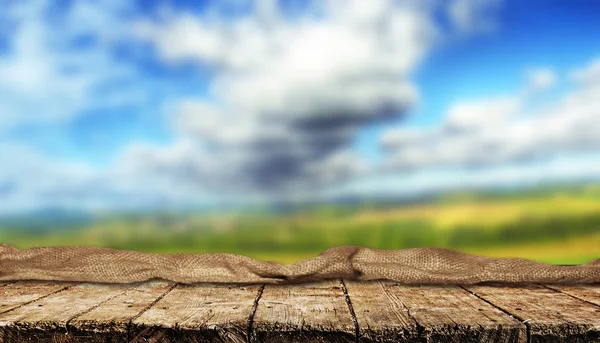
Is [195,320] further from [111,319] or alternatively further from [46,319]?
[46,319]

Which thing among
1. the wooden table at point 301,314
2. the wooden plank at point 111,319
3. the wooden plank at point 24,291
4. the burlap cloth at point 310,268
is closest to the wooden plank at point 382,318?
the wooden table at point 301,314

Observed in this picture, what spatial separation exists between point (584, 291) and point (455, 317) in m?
0.58

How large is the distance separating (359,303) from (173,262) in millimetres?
647

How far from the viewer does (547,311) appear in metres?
1.32

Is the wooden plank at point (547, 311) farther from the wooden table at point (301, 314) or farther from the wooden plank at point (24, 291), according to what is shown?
the wooden plank at point (24, 291)

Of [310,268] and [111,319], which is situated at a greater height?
[310,268]

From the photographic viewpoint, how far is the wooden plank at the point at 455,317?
3.85 feet

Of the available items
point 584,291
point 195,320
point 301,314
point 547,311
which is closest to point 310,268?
point 301,314

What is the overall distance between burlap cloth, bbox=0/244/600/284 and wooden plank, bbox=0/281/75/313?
0.11 feet

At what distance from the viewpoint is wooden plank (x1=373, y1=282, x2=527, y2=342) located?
1.17 m

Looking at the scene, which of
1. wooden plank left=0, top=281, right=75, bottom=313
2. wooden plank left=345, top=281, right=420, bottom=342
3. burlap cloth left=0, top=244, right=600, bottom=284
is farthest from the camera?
burlap cloth left=0, top=244, right=600, bottom=284

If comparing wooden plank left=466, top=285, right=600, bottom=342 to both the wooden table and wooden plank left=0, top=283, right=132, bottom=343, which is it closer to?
the wooden table

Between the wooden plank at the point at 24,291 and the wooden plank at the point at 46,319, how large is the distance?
1.5 inches

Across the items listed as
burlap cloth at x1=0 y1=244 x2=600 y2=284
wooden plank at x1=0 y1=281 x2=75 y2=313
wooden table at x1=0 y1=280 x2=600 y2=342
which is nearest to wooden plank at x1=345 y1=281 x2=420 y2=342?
wooden table at x1=0 y1=280 x2=600 y2=342
